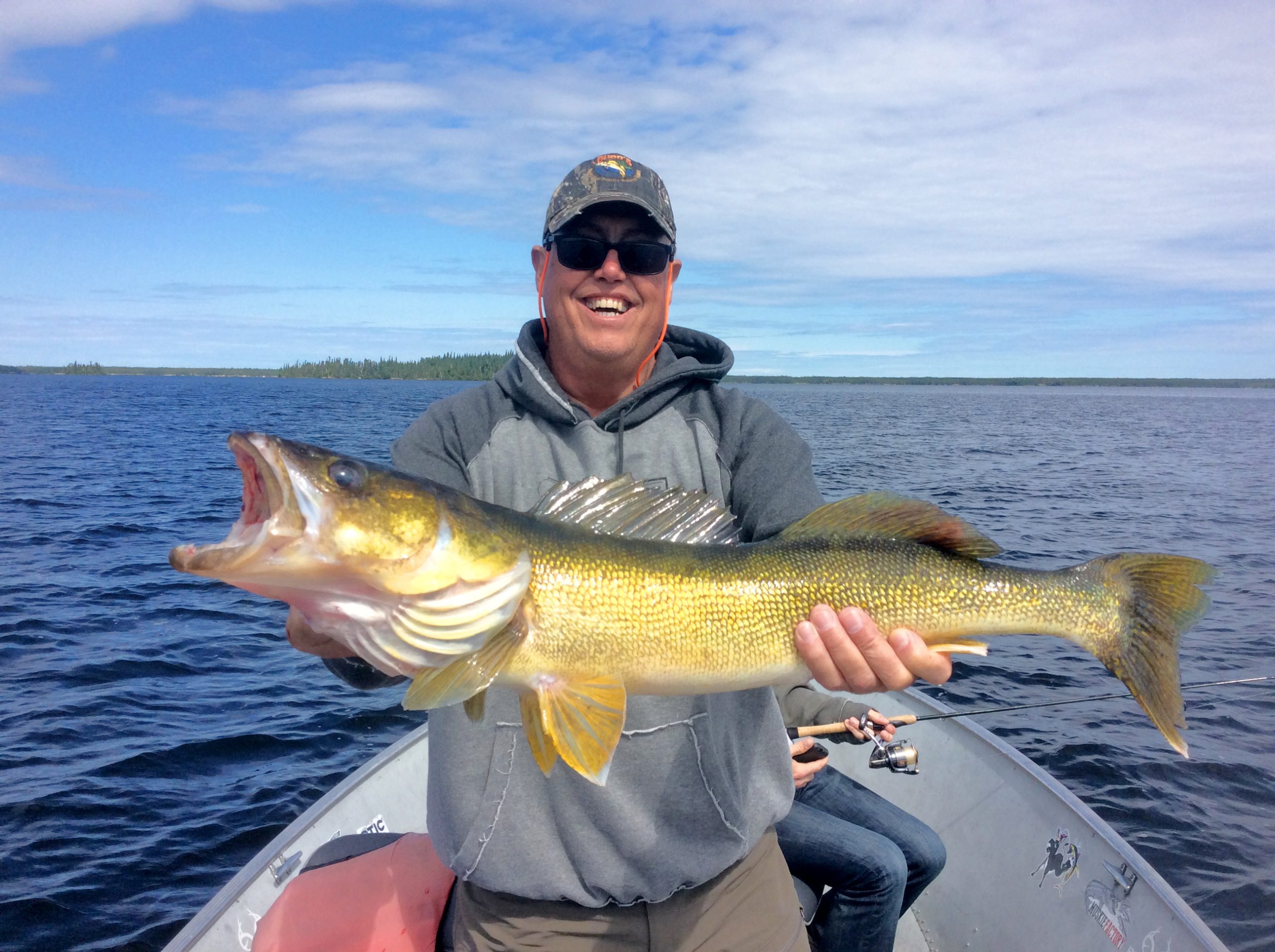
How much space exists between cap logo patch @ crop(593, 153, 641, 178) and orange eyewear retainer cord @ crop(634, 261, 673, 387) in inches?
15.6

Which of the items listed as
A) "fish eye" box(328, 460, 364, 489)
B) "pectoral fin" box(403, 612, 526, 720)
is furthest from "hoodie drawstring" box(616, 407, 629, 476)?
"fish eye" box(328, 460, 364, 489)

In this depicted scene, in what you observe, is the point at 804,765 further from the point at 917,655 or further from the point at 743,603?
the point at 743,603

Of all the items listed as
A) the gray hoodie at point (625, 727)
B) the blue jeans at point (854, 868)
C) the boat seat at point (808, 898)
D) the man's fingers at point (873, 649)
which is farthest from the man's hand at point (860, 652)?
the boat seat at point (808, 898)

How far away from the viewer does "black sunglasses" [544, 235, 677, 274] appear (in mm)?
3180

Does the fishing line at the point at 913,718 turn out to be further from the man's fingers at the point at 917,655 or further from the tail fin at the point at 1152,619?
the man's fingers at the point at 917,655

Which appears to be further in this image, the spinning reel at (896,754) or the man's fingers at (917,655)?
the spinning reel at (896,754)

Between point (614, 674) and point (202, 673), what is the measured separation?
994cm

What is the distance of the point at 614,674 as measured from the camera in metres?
2.52

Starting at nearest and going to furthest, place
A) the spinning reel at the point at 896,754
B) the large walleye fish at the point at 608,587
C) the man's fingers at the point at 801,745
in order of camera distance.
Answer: the large walleye fish at the point at 608,587 < the man's fingers at the point at 801,745 < the spinning reel at the point at 896,754

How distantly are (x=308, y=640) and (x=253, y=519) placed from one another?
0.52m

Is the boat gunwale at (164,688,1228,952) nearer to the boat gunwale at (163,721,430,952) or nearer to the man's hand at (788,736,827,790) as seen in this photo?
the boat gunwale at (163,721,430,952)

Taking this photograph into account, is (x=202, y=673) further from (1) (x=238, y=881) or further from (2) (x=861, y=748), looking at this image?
(2) (x=861, y=748)

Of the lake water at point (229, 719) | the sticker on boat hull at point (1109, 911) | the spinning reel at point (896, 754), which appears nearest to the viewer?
the sticker on boat hull at point (1109, 911)

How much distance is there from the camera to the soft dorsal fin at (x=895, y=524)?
9.27ft
